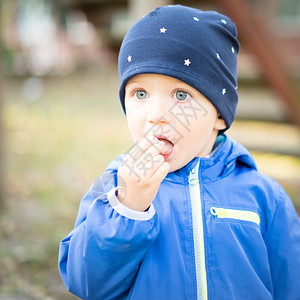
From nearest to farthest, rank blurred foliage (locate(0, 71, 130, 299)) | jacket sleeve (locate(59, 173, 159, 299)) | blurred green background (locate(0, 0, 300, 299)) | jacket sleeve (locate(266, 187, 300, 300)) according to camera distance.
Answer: jacket sleeve (locate(59, 173, 159, 299))
jacket sleeve (locate(266, 187, 300, 300))
blurred foliage (locate(0, 71, 130, 299))
blurred green background (locate(0, 0, 300, 299))

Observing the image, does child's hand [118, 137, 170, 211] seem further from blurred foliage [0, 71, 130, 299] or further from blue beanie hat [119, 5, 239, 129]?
blurred foliage [0, 71, 130, 299]

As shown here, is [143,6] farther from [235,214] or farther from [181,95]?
[235,214]

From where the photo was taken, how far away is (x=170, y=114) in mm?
1388

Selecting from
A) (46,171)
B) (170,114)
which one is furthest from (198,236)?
(46,171)

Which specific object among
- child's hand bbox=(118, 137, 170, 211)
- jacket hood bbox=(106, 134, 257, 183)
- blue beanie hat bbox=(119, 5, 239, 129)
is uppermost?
blue beanie hat bbox=(119, 5, 239, 129)

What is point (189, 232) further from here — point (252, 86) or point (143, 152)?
point (252, 86)

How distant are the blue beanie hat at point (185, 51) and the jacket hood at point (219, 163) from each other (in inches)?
5.4

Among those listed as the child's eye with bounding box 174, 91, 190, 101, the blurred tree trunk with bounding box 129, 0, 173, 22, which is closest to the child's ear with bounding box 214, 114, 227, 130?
the child's eye with bounding box 174, 91, 190, 101

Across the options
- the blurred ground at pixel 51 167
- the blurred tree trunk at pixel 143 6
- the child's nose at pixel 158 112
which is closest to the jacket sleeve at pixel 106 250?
the child's nose at pixel 158 112

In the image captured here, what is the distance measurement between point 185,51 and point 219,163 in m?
0.42

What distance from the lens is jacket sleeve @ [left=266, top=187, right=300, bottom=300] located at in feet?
4.92

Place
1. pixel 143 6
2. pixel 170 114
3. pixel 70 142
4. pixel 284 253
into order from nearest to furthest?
pixel 170 114
pixel 284 253
pixel 143 6
pixel 70 142

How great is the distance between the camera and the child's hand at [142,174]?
130cm

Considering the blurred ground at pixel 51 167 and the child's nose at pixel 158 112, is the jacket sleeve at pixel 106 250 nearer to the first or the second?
the child's nose at pixel 158 112
